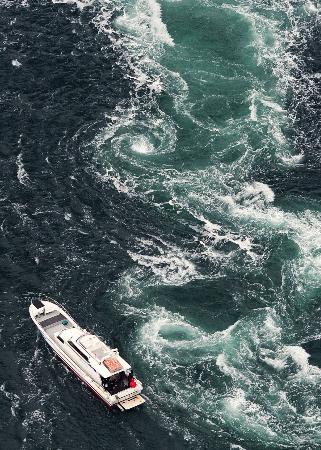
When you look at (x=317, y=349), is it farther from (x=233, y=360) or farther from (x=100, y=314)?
(x=100, y=314)

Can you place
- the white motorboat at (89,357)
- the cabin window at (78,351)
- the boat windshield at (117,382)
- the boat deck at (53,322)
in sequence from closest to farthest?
the white motorboat at (89,357) → the boat windshield at (117,382) → the cabin window at (78,351) → the boat deck at (53,322)

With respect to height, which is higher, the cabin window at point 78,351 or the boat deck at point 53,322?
the cabin window at point 78,351

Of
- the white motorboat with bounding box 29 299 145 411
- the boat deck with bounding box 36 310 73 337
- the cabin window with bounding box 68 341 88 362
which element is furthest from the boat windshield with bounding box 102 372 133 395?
the boat deck with bounding box 36 310 73 337

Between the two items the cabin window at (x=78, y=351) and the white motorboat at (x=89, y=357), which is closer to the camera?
the white motorboat at (x=89, y=357)

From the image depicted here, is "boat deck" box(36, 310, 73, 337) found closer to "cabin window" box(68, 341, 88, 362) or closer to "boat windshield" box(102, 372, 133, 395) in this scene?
"cabin window" box(68, 341, 88, 362)

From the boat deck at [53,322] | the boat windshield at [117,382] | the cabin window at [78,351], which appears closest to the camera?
the boat windshield at [117,382]

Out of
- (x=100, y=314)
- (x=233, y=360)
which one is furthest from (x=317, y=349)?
(x=100, y=314)

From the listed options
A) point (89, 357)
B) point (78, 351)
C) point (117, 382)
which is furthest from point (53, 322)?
point (117, 382)

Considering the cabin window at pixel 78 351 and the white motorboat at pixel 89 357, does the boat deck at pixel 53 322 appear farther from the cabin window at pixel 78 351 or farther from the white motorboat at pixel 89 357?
the cabin window at pixel 78 351

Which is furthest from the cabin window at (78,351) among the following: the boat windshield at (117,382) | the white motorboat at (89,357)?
the boat windshield at (117,382)
